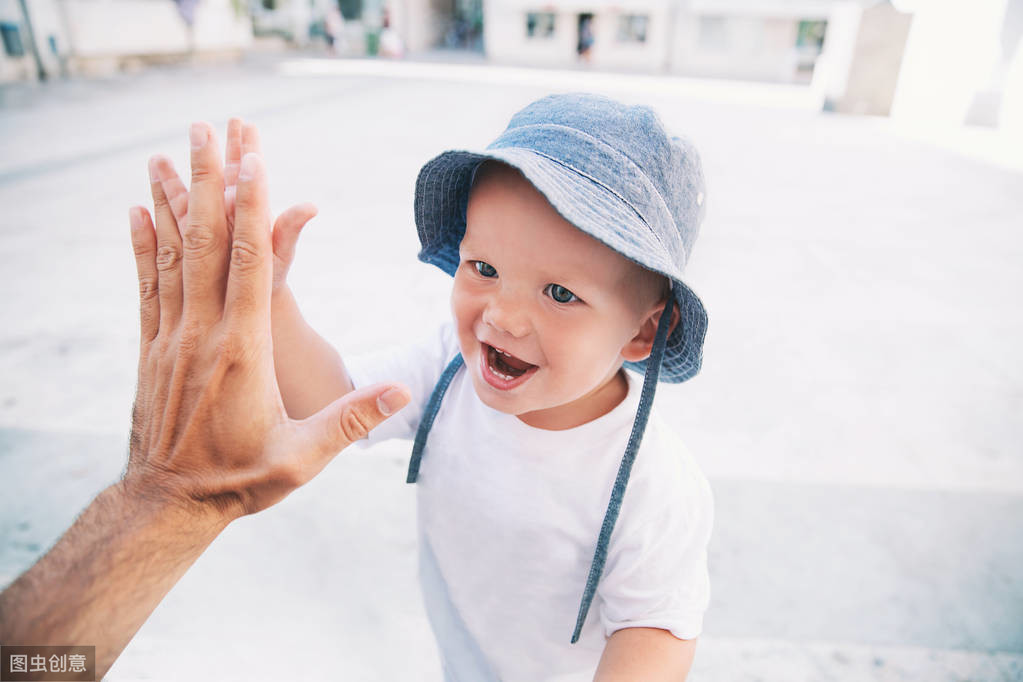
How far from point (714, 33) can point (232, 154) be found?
21.6 metres

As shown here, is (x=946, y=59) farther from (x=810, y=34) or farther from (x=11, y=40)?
Result: (x=11, y=40)

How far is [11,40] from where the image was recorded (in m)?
10.2

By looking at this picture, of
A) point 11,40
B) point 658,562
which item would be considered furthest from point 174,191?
point 11,40

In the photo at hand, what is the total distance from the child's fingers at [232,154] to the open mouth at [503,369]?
435mm

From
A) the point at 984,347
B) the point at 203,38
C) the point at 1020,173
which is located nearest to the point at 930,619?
the point at 984,347

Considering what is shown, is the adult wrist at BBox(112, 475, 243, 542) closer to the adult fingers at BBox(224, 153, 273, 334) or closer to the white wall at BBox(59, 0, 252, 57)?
the adult fingers at BBox(224, 153, 273, 334)

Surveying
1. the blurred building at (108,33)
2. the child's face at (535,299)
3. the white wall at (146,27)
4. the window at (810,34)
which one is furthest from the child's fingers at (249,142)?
the window at (810,34)

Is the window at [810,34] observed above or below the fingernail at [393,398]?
above

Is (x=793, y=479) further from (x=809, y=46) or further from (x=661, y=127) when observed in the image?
(x=809, y=46)

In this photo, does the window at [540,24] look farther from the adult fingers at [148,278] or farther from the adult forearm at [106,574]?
the adult forearm at [106,574]

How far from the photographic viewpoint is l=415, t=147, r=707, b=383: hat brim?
0.77 metres

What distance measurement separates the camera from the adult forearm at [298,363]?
980 millimetres

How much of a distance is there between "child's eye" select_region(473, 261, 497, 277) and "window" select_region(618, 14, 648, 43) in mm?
21500

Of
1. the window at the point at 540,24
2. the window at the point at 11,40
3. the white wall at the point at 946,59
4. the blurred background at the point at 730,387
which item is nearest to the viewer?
the blurred background at the point at 730,387
